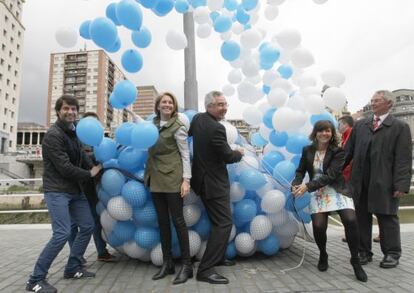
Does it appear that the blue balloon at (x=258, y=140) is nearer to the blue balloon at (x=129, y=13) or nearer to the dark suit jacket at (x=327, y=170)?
the dark suit jacket at (x=327, y=170)

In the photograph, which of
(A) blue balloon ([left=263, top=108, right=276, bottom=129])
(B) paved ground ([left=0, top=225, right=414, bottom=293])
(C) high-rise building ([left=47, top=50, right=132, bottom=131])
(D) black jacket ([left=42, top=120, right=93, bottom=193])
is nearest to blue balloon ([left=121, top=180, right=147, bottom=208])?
(D) black jacket ([left=42, top=120, right=93, bottom=193])

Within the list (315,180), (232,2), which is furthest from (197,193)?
(232,2)

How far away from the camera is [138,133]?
2955mm

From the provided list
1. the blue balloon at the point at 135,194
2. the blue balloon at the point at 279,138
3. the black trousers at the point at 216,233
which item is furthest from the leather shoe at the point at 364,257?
the blue balloon at the point at 135,194

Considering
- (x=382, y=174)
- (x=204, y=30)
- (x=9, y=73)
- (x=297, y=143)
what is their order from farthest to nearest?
(x=9, y=73) < (x=204, y=30) < (x=297, y=143) < (x=382, y=174)

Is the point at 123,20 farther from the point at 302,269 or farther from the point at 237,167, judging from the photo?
the point at 302,269

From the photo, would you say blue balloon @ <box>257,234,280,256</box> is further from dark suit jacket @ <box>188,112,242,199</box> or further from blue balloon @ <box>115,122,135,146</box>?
blue balloon @ <box>115,122,135,146</box>

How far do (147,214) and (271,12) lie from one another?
3.34 metres

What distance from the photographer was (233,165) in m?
3.62

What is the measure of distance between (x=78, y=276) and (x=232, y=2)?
391cm

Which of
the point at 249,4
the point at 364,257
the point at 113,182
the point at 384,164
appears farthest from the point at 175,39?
the point at 364,257

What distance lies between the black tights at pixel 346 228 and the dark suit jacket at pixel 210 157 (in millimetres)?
981

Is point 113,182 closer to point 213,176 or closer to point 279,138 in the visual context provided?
point 213,176

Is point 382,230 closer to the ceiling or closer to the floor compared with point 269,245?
closer to the ceiling
